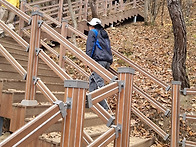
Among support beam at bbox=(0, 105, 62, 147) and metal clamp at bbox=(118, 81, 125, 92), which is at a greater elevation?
metal clamp at bbox=(118, 81, 125, 92)

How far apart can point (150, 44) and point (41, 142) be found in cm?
869

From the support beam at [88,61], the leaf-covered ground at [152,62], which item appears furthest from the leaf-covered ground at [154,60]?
the support beam at [88,61]

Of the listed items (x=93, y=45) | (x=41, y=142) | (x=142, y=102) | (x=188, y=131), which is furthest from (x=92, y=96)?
(x=142, y=102)

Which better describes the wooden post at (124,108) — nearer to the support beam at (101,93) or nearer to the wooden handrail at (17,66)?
the support beam at (101,93)

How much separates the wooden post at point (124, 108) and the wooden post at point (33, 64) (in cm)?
148

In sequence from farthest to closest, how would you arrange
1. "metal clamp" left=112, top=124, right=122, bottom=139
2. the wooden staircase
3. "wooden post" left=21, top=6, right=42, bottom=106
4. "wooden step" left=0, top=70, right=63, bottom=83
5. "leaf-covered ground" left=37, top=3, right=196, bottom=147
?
"leaf-covered ground" left=37, top=3, right=196, bottom=147 < "wooden step" left=0, top=70, right=63, bottom=83 < "wooden post" left=21, top=6, right=42, bottom=106 < the wooden staircase < "metal clamp" left=112, top=124, right=122, bottom=139

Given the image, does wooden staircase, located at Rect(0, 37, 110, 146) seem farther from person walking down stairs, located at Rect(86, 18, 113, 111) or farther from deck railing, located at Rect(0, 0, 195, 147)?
person walking down stairs, located at Rect(86, 18, 113, 111)

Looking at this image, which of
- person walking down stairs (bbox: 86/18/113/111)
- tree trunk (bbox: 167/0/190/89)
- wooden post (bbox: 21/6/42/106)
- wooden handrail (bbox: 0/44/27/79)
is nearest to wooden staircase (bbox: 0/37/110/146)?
wooden post (bbox: 21/6/42/106)

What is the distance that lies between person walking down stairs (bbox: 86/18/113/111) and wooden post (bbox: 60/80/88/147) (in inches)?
102

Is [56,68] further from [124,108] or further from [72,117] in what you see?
[72,117]

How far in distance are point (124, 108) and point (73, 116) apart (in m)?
1.00

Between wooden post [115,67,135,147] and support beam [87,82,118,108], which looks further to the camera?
wooden post [115,67,135,147]

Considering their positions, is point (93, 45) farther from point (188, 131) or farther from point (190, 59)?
point (190, 59)

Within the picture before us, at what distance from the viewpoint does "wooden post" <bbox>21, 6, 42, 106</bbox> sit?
3400 millimetres
